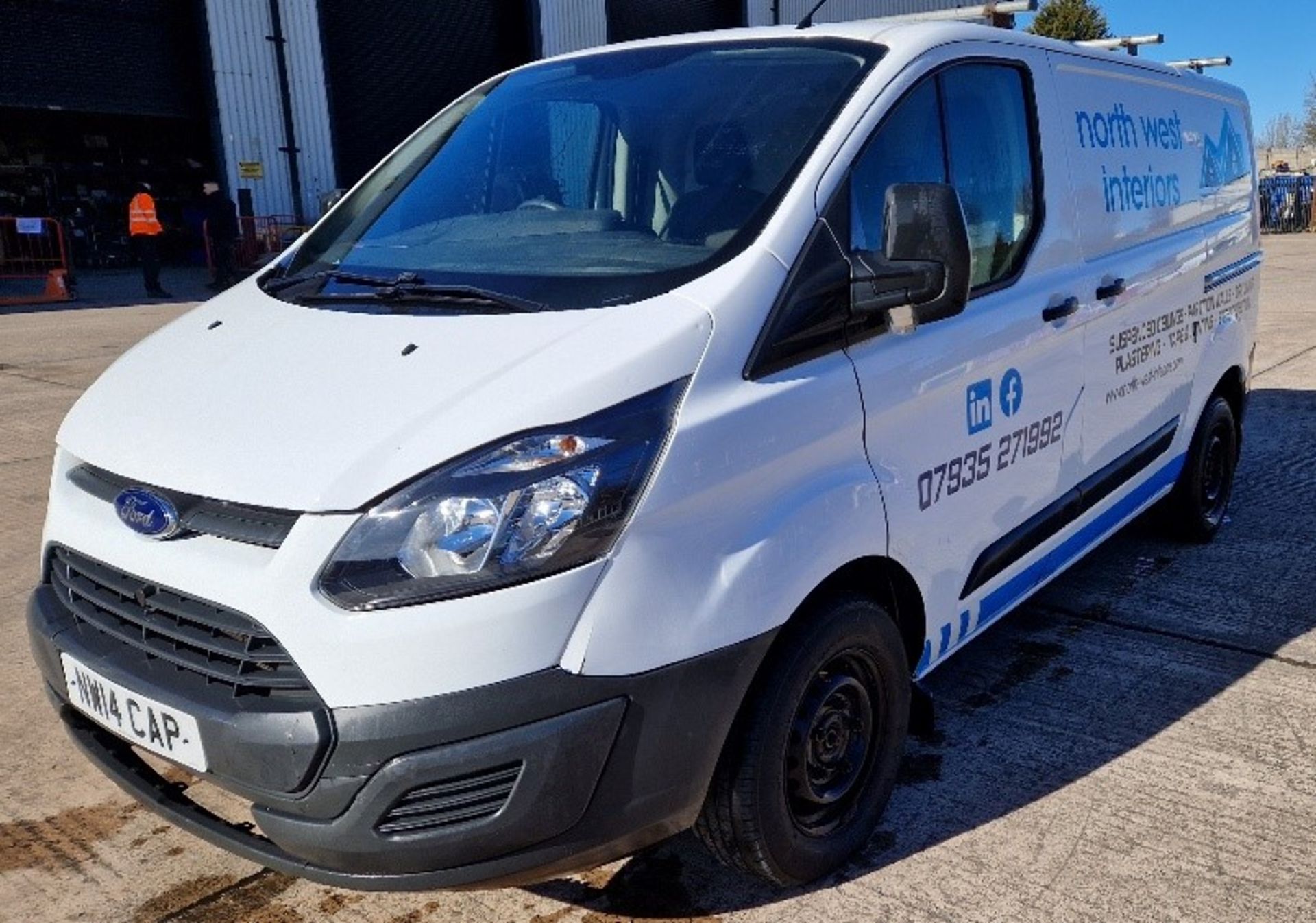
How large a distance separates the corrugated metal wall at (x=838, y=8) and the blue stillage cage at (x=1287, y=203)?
8.89m

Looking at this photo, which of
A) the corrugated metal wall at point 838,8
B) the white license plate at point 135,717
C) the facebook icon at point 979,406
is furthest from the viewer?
the corrugated metal wall at point 838,8

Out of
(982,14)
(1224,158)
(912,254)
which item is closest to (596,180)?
(912,254)

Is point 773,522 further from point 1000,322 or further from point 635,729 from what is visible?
point 1000,322

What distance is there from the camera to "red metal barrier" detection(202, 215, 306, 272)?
18.3 m

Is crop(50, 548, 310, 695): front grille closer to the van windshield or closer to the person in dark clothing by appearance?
the van windshield

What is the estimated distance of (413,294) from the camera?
7.61ft

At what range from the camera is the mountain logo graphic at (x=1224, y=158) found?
4.28 m

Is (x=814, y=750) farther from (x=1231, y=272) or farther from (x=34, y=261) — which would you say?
(x=34, y=261)

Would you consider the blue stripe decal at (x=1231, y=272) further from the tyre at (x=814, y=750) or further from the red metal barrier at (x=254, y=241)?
the red metal barrier at (x=254, y=241)

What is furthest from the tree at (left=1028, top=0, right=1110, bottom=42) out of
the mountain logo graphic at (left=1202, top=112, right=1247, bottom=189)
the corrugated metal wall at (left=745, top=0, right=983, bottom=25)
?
the mountain logo graphic at (left=1202, top=112, right=1247, bottom=189)

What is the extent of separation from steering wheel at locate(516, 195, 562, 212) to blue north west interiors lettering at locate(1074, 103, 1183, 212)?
5.48ft

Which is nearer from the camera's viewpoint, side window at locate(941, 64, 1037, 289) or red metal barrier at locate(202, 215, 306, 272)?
side window at locate(941, 64, 1037, 289)

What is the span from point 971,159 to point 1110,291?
755mm

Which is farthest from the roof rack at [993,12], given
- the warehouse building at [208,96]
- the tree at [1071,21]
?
the tree at [1071,21]
